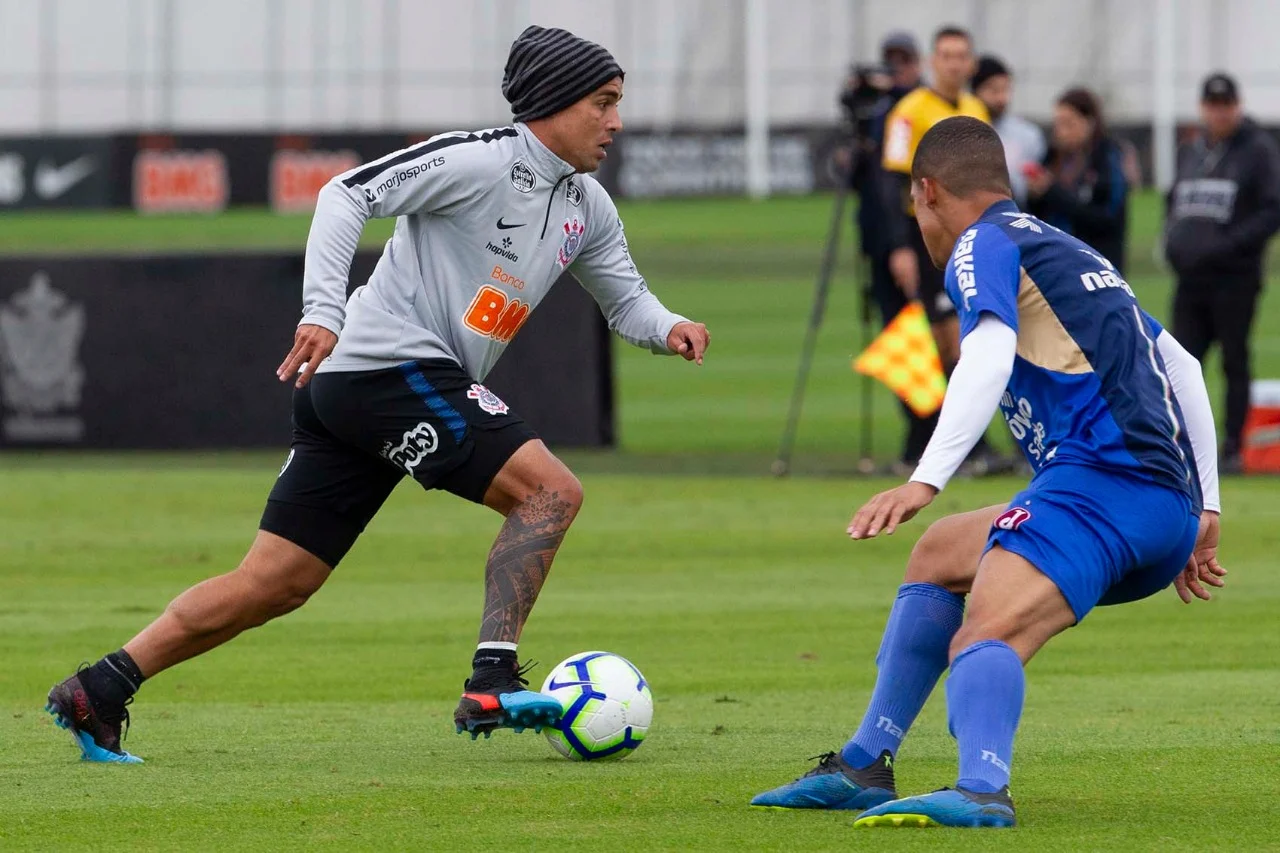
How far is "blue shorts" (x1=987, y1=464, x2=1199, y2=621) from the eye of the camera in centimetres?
517

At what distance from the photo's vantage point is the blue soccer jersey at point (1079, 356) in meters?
5.27

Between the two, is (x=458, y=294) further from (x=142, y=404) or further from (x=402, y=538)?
(x=142, y=404)

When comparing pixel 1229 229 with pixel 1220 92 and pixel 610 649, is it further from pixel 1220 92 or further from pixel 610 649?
pixel 610 649

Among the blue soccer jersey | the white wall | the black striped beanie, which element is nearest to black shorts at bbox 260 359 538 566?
the black striped beanie

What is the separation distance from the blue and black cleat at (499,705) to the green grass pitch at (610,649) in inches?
6.0

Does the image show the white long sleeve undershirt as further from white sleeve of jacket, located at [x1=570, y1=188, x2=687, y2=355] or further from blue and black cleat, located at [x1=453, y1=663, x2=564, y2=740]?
white sleeve of jacket, located at [x1=570, y1=188, x2=687, y2=355]

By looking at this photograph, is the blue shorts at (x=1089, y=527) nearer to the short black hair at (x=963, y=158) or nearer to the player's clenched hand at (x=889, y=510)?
the player's clenched hand at (x=889, y=510)

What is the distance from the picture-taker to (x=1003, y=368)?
5066mm

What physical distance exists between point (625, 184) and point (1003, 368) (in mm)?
38656

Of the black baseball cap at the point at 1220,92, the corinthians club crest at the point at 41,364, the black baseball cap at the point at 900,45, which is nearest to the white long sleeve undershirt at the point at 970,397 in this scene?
the black baseball cap at the point at 1220,92

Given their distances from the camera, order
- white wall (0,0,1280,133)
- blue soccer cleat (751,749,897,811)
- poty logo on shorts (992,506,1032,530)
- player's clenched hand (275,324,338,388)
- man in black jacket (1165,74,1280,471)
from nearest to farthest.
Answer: poty logo on shorts (992,506,1032,530) < blue soccer cleat (751,749,897,811) < player's clenched hand (275,324,338,388) < man in black jacket (1165,74,1280,471) < white wall (0,0,1280,133)

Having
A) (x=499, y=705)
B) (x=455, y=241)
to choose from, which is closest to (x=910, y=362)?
(x=455, y=241)

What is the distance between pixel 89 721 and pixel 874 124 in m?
9.63

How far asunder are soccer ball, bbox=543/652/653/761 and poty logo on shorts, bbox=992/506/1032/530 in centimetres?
162
